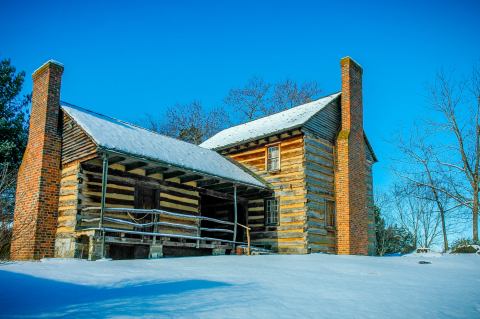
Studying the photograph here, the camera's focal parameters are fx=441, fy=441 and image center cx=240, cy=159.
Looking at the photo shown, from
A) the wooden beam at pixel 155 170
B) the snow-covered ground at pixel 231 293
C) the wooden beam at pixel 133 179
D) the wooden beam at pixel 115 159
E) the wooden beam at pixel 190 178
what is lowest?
the snow-covered ground at pixel 231 293

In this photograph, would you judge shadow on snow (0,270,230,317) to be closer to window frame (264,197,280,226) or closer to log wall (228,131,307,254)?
log wall (228,131,307,254)

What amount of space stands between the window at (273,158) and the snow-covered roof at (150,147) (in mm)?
1069

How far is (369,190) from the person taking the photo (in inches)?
900

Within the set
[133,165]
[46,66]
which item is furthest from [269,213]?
[46,66]

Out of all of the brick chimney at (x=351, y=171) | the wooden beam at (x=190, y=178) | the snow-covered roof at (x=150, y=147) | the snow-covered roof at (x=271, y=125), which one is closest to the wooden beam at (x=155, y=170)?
the snow-covered roof at (x=150, y=147)

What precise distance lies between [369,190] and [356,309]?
17249mm

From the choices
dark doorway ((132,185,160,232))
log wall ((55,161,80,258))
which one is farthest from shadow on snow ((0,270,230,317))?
dark doorway ((132,185,160,232))

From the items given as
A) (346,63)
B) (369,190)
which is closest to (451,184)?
(369,190)

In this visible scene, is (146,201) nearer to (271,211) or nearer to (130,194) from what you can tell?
(130,194)

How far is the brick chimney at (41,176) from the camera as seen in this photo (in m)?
15.3

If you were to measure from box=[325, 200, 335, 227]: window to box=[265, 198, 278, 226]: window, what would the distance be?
233 cm

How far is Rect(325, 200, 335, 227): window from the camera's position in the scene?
20453 millimetres

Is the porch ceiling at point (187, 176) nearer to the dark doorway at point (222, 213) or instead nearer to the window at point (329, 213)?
the dark doorway at point (222, 213)

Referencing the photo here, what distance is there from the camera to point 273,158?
21469 millimetres
